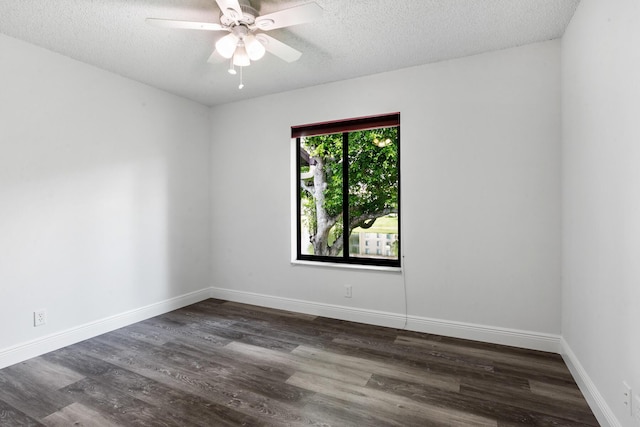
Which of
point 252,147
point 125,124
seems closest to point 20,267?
point 125,124

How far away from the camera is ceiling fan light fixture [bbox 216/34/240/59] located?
2141 millimetres

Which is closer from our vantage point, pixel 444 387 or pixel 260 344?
pixel 444 387

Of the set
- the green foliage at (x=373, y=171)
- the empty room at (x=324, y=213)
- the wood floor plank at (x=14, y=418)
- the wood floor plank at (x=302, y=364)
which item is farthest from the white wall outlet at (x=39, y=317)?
the green foliage at (x=373, y=171)

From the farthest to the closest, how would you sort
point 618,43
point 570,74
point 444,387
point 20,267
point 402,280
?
point 402,280
point 20,267
point 570,74
point 444,387
point 618,43

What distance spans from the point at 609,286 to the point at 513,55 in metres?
1.96

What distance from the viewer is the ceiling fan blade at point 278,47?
2.25 metres

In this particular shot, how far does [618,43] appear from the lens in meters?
1.61

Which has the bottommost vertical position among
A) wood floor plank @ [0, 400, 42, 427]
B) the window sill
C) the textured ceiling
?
wood floor plank @ [0, 400, 42, 427]

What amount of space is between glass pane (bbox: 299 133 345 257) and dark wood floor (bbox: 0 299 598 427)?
1020 millimetres

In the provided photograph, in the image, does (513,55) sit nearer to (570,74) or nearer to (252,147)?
(570,74)

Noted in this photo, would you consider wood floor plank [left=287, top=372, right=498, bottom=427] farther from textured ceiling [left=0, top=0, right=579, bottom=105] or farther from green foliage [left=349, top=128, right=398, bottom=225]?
textured ceiling [left=0, top=0, right=579, bottom=105]

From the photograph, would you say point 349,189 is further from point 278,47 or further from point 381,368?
point 381,368

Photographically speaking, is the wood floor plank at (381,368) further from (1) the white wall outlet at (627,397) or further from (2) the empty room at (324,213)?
(1) the white wall outlet at (627,397)

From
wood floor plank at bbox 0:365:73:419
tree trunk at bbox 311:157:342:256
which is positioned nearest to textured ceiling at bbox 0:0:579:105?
tree trunk at bbox 311:157:342:256
